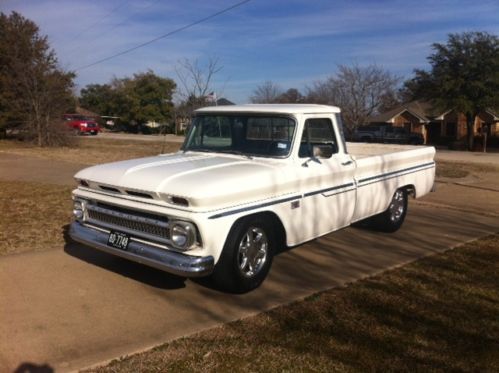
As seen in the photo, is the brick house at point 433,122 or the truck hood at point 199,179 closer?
the truck hood at point 199,179

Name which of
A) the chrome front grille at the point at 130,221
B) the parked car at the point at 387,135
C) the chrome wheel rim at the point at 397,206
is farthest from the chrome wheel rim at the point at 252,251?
the parked car at the point at 387,135

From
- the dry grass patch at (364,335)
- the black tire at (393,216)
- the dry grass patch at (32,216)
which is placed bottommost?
the dry grass patch at (364,335)

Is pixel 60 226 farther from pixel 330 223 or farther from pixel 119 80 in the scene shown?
pixel 119 80

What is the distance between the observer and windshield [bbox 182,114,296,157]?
217 inches

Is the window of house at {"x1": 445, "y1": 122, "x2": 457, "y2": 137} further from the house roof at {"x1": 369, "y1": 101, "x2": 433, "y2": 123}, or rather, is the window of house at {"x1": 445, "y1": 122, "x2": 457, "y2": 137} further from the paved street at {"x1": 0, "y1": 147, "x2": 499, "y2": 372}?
the paved street at {"x1": 0, "y1": 147, "x2": 499, "y2": 372}

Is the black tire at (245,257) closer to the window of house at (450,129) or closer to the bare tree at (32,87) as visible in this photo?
the bare tree at (32,87)

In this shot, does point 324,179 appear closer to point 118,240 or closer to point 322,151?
point 322,151

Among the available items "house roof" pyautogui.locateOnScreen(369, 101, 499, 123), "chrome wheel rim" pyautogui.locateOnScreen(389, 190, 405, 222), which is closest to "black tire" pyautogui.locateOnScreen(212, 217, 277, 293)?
"chrome wheel rim" pyautogui.locateOnScreen(389, 190, 405, 222)

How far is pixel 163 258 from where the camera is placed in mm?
4340

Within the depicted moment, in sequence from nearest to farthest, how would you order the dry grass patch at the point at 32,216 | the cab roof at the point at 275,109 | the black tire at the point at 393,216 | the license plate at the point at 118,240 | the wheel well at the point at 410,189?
the license plate at the point at 118,240 → the cab roof at the point at 275,109 → the dry grass patch at the point at 32,216 → the black tire at the point at 393,216 → the wheel well at the point at 410,189

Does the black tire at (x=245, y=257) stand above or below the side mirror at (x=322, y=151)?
below

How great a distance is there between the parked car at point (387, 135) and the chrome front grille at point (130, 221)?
36.0 m

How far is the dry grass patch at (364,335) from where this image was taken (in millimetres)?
3527

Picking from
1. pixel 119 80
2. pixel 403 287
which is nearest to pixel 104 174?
pixel 403 287
